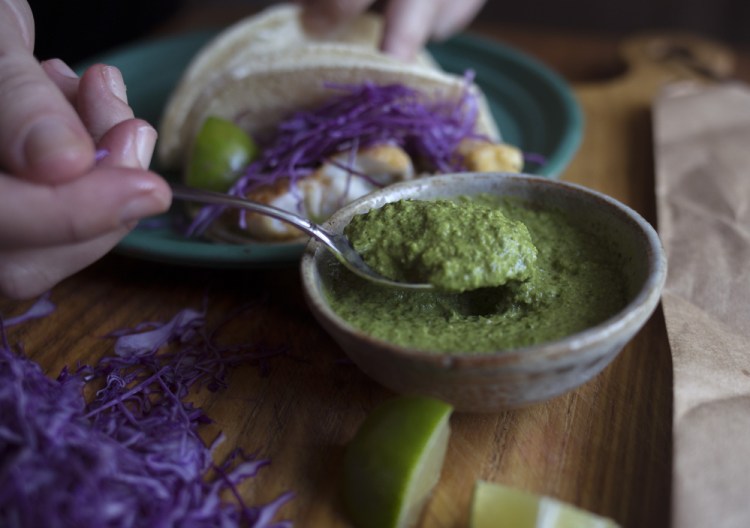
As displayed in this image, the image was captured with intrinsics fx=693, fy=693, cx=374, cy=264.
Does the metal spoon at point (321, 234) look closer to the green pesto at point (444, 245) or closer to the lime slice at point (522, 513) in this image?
the green pesto at point (444, 245)

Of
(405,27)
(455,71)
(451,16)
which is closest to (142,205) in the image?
(405,27)

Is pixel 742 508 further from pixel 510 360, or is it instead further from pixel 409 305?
pixel 409 305

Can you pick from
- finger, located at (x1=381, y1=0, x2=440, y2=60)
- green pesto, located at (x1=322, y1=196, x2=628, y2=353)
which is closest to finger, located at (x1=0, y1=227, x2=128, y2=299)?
green pesto, located at (x1=322, y1=196, x2=628, y2=353)

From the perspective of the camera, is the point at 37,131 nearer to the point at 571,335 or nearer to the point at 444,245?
the point at 444,245

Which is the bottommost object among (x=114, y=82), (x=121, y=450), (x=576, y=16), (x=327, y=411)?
(x=576, y=16)

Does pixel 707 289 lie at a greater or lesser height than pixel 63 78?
lesser

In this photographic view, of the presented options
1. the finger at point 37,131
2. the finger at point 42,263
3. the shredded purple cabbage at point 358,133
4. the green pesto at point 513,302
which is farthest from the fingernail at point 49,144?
the shredded purple cabbage at point 358,133
